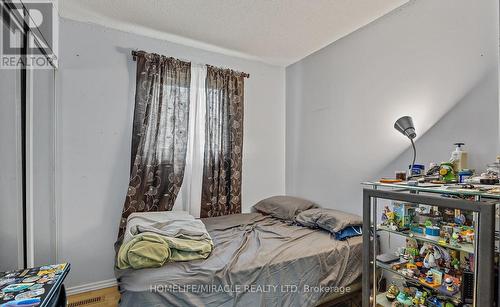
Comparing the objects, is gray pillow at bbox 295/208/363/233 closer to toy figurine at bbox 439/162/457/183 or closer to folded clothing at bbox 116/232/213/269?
toy figurine at bbox 439/162/457/183

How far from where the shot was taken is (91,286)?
2414 millimetres

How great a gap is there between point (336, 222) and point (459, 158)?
0.98m

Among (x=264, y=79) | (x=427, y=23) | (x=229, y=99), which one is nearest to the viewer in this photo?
(x=427, y=23)

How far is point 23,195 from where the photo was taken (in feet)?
5.59

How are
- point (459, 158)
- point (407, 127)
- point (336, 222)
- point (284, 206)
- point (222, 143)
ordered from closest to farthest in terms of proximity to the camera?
point (459, 158) → point (407, 127) → point (336, 222) → point (284, 206) → point (222, 143)

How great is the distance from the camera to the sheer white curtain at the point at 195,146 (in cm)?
282

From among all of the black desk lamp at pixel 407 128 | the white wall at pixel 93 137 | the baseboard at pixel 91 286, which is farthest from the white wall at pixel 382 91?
the baseboard at pixel 91 286

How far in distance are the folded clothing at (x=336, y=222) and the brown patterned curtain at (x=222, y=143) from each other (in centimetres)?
93

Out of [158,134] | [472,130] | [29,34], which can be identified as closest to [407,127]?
[472,130]

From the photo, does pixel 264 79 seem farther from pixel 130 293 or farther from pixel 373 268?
pixel 130 293

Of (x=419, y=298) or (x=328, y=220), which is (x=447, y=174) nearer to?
(x=419, y=298)

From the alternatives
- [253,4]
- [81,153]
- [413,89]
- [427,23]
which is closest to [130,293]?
[81,153]

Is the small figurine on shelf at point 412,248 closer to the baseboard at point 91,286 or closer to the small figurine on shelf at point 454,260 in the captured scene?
the small figurine on shelf at point 454,260

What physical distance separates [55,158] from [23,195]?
0.68 meters
